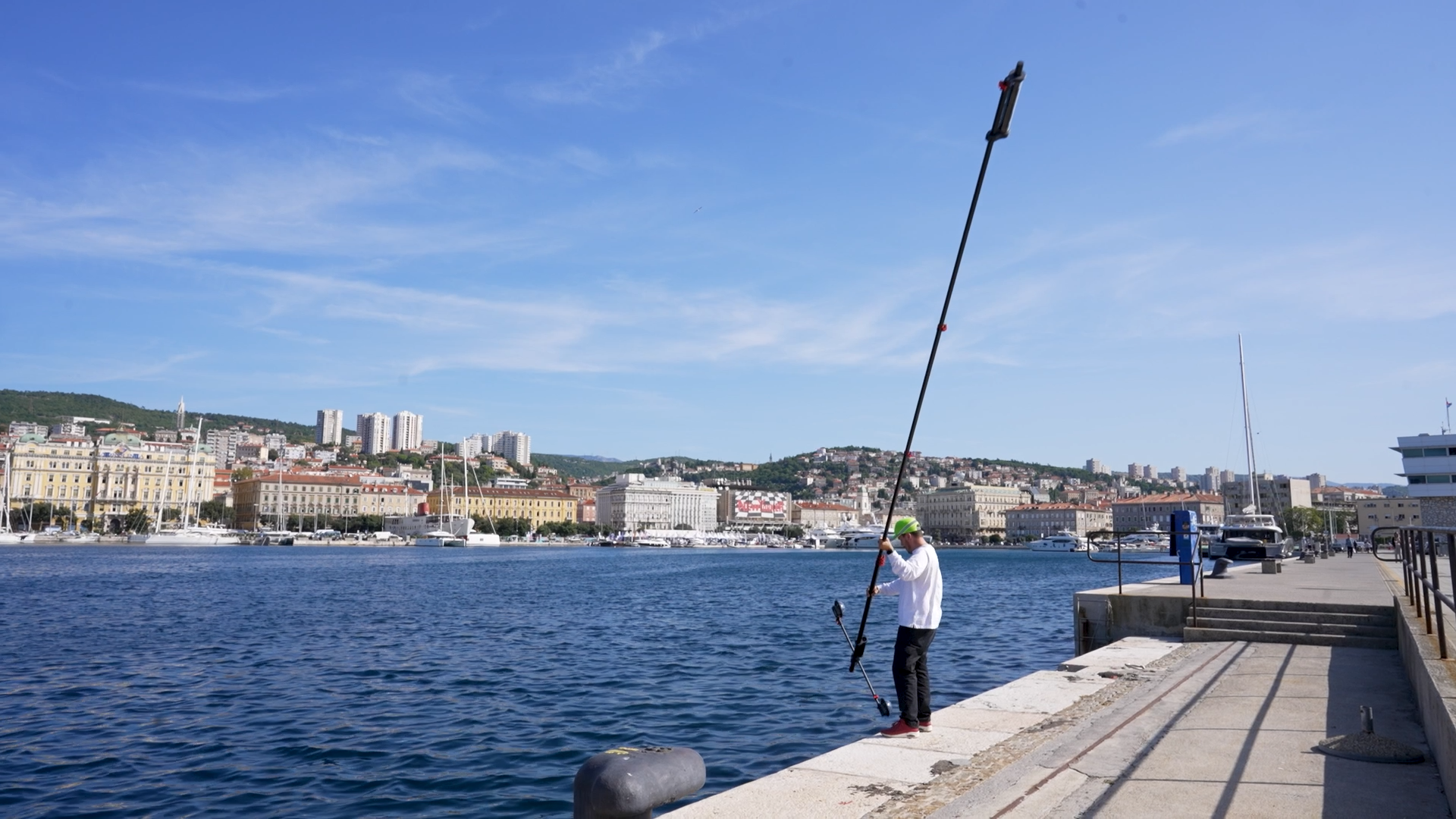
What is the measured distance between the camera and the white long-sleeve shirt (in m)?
7.17

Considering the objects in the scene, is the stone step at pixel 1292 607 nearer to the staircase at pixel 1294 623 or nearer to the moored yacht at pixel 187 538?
the staircase at pixel 1294 623

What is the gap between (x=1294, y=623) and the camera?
12.1m

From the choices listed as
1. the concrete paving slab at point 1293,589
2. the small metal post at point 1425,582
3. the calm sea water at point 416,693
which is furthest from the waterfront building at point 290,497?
the small metal post at point 1425,582

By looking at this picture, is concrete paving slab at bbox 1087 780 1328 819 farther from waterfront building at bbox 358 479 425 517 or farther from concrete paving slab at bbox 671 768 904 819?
waterfront building at bbox 358 479 425 517

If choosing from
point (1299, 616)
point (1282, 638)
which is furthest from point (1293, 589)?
point (1282, 638)

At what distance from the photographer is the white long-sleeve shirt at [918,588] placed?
282 inches

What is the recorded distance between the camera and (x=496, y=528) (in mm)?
172500

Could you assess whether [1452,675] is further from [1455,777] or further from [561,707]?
[561,707]

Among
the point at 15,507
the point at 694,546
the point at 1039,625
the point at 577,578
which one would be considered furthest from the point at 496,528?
the point at 1039,625

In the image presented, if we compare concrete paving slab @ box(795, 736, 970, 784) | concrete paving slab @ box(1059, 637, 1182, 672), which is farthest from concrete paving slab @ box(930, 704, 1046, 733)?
concrete paving slab @ box(1059, 637, 1182, 672)

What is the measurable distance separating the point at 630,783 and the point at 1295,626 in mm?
10906

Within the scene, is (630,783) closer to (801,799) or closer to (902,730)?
(801,799)

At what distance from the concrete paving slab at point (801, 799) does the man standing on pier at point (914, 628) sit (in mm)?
1393

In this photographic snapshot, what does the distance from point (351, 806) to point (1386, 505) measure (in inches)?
4303
